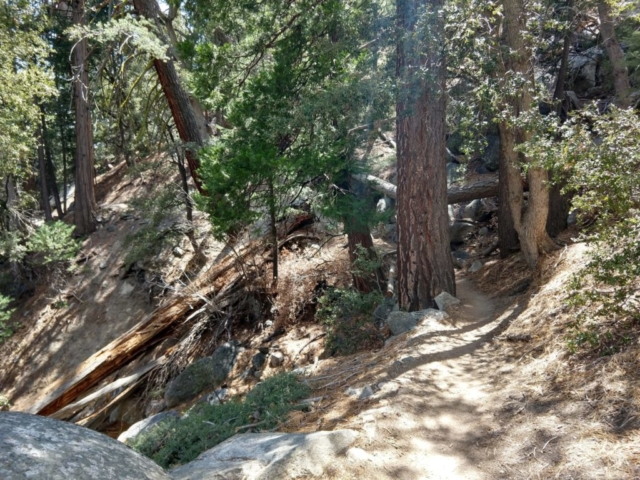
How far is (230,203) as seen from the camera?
8203 millimetres

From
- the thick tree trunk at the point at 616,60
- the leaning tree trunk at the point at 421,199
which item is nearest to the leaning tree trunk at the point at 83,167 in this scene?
the leaning tree trunk at the point at 421,199

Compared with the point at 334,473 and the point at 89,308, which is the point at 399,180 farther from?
the point at 89,308

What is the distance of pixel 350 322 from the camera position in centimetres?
854

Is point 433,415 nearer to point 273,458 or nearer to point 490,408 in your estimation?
point 490,408

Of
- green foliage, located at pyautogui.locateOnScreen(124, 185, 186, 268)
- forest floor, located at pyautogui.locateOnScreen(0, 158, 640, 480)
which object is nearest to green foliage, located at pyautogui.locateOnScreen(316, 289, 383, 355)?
forest floor, located at pyautogui.locateOnScreen(0, 158, 640, 480)

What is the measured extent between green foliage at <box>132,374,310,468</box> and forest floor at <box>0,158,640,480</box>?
29cm

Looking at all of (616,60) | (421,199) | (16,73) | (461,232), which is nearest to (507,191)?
(421,199)

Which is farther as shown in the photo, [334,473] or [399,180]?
[399,180]

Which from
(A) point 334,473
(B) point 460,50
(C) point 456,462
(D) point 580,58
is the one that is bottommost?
(C) point 456,462

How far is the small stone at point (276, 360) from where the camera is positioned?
9279mm

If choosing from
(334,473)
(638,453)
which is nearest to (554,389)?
(638,453)

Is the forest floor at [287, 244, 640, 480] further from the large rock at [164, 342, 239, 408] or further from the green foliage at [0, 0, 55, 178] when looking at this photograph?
the green foliage at [0, 0, 55, 178]

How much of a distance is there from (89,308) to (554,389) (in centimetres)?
1445

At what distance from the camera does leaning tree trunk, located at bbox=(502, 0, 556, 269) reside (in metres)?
6.75
